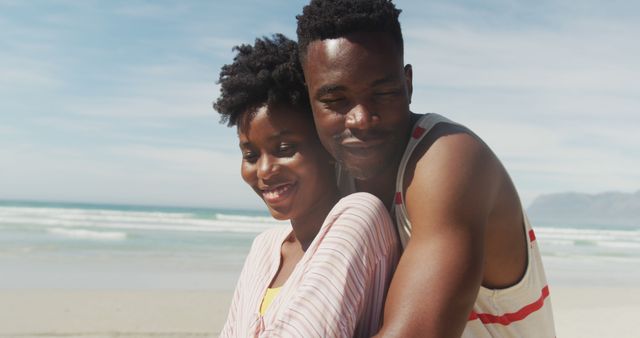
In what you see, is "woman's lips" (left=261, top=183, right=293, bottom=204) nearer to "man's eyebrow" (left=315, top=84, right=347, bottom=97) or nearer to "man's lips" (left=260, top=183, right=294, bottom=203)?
"man's lips" (left=260, top=183, right=294, bottom=203)

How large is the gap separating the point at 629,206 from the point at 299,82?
332 feet

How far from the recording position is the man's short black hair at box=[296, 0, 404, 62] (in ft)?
6.37

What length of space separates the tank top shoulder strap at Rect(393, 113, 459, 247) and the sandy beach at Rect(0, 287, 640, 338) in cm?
505

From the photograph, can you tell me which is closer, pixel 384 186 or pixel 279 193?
pixel 384 186

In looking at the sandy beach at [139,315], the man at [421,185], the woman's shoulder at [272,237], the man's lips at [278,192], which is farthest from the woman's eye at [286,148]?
the sandy beach at [139,315]

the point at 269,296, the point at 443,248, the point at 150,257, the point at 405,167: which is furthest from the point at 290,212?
the point at 150,257

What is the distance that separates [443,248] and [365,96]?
0.55 m

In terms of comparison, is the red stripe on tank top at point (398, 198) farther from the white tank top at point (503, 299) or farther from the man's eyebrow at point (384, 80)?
the man's eyebrow at point (384, 80)

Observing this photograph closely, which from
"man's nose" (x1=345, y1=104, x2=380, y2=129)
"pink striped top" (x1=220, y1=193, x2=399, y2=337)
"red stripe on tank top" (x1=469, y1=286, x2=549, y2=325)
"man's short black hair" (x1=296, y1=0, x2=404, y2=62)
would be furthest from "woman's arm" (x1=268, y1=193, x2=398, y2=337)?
"man's short black hair" (x1=296, y1=0, x2=404, y2=62)

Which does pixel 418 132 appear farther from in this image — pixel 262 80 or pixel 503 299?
pixel 262 80

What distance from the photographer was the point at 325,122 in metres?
2.04

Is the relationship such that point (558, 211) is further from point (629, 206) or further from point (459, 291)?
point (459, 291)

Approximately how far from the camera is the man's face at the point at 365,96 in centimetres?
192

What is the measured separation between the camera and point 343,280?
5.70 feet
